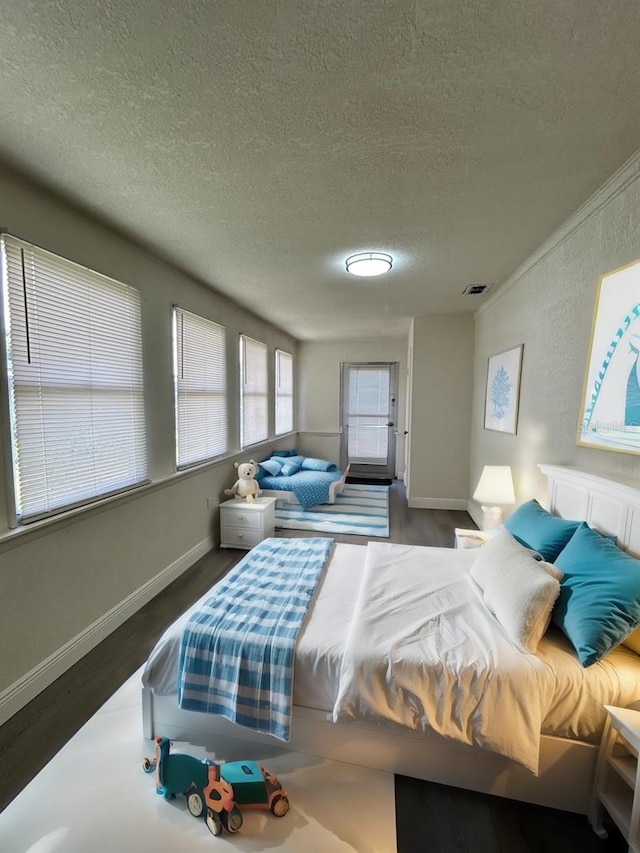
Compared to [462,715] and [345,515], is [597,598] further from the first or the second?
[345,515]

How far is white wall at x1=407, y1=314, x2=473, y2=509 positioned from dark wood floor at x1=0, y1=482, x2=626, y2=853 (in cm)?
336

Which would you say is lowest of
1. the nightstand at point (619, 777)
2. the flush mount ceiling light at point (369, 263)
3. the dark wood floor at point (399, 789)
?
the dark wood floor at point (399, 789)

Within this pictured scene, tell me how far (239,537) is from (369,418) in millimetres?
3813

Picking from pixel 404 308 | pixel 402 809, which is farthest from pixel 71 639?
pixel 404 308

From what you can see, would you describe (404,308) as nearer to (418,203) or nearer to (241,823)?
(418,203)

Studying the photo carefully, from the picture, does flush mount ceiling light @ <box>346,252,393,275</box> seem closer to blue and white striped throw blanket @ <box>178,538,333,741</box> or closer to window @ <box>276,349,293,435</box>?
blue and white striped throw blanket @ <box>178,538,333,741</box>

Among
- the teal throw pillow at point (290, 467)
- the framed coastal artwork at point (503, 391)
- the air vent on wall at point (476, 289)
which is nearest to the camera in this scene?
the framed coastal artwork at point (503, 391)

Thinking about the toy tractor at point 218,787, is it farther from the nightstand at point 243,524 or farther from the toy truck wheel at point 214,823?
the nightstand at point 243,524

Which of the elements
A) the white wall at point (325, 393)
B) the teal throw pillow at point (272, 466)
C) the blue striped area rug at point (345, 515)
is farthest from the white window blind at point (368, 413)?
the teal throw pillow at point (272, 466)

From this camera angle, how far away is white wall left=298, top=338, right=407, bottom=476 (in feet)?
21.3

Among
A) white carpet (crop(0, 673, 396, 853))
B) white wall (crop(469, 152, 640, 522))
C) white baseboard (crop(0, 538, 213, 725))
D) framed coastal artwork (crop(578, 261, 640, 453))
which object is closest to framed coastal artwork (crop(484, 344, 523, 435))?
white wall (crop(469, 152, 640, 522))

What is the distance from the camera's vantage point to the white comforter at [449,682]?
1.17 metres

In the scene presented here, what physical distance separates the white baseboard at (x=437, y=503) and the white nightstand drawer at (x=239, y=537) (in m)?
2.24

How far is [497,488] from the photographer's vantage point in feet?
9.08
